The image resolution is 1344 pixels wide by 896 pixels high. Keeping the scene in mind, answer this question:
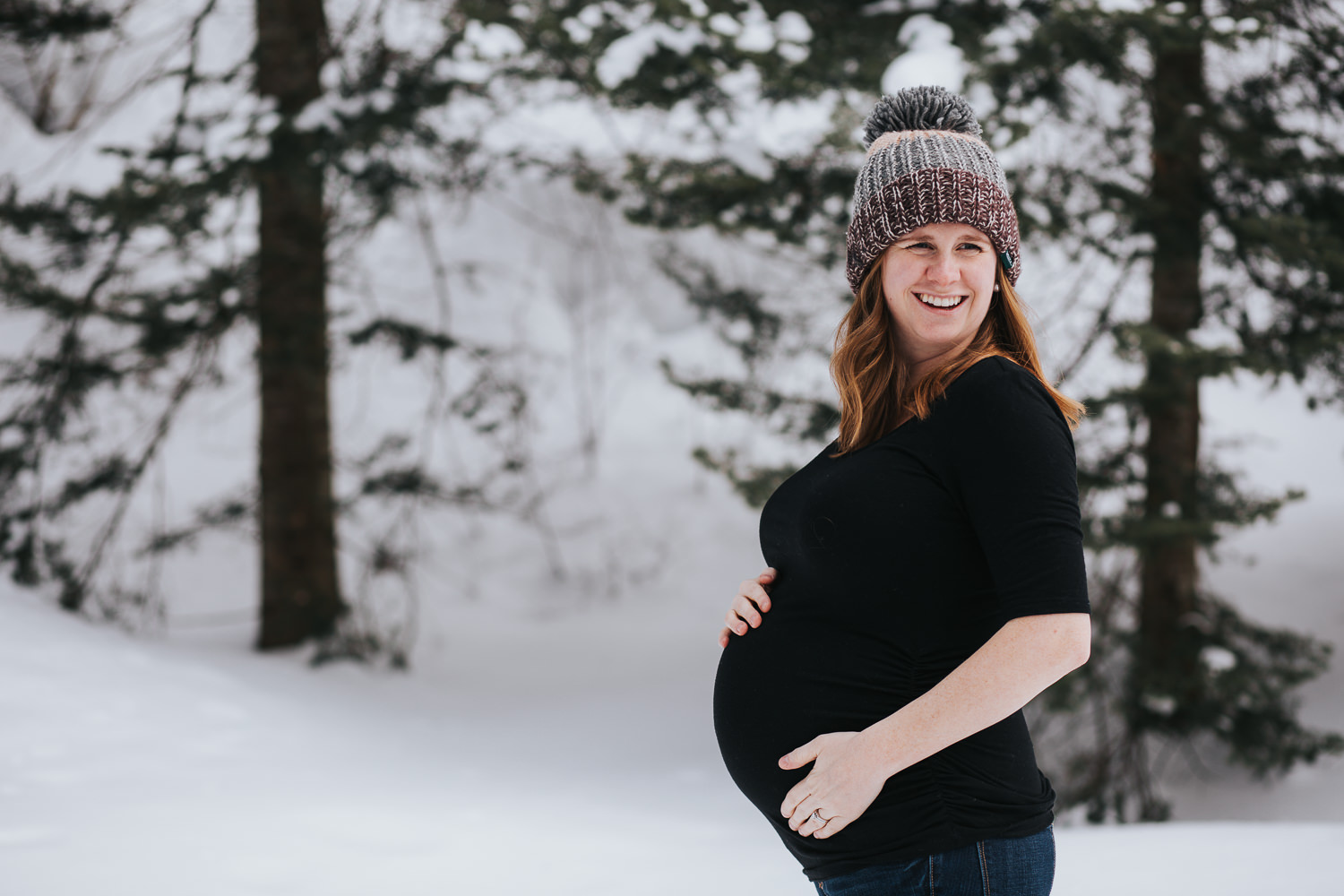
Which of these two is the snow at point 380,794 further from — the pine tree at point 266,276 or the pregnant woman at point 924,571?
the pregnant woman at point 924,571

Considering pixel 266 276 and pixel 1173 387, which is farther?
pixel 266 276

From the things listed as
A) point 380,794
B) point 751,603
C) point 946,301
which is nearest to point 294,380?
point 380,794

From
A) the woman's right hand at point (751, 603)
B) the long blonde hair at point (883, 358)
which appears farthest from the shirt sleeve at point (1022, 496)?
the woman's right hand at point (751, 603)

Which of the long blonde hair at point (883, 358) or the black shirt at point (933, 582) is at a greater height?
the long blonde hair at point (883, 358)

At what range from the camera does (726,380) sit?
18.4 feet

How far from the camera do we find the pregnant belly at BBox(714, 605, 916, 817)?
4.69ft

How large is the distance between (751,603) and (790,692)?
0.19 meters

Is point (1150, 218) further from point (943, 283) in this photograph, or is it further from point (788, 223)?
point (943, 283)

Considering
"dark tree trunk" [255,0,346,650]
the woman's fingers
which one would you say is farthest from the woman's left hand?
"dark tree trunk" [255,0,346,650]

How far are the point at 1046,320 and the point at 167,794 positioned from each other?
495 centimetres

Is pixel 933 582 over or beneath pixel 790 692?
over

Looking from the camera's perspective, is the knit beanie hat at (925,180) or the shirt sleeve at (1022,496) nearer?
the shirt sleeve at (1022,496)

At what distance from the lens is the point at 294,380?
264 inches

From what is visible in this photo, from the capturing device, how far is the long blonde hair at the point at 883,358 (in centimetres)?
152
